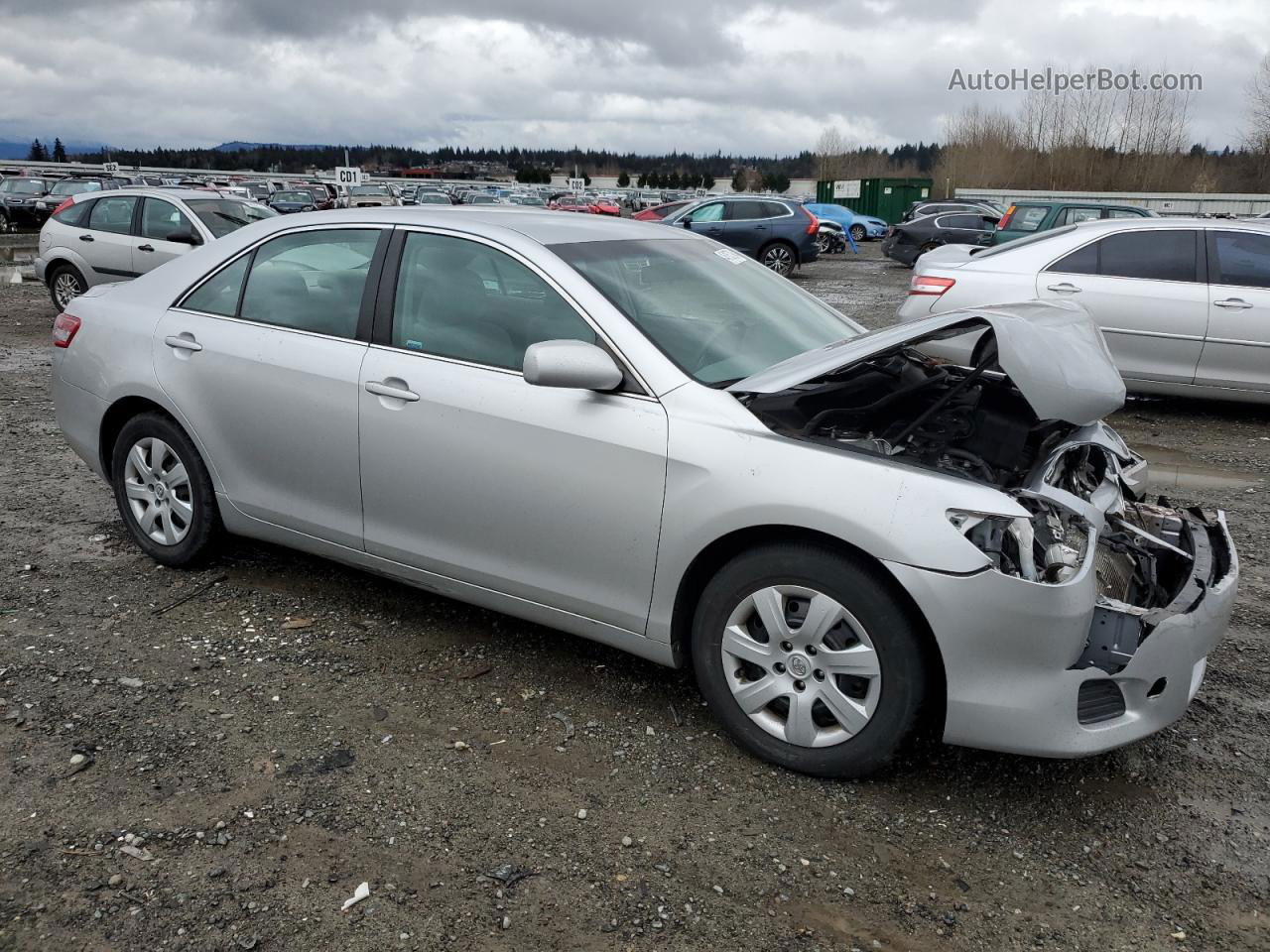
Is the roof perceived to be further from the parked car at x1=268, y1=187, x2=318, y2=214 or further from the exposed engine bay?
the parked car at x1=268, y1=187, x2=318, y2=214

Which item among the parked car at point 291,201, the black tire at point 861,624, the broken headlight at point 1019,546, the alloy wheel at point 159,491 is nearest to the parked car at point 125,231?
the alloy wheel at point 159,491

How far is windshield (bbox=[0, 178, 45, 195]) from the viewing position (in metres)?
28.9

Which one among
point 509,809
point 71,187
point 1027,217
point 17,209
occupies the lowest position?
point 509,809

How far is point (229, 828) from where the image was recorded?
2.86m

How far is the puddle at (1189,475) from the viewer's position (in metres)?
6.33

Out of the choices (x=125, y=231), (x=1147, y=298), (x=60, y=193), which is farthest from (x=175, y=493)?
(x=60, y=193)

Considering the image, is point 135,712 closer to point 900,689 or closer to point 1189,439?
point 900,689

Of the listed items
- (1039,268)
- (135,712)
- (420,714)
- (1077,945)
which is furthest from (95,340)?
(1039,268)

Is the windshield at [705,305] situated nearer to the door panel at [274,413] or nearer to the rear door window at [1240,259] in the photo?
the door panel at [274,413]

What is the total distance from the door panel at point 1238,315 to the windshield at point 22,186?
3061cm

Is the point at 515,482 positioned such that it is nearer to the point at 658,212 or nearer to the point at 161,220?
the point at 161,220

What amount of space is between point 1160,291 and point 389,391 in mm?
6454

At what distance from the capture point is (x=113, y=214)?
1288 centimetres

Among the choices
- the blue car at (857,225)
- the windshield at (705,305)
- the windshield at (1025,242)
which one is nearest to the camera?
the windshield at (705,305)
